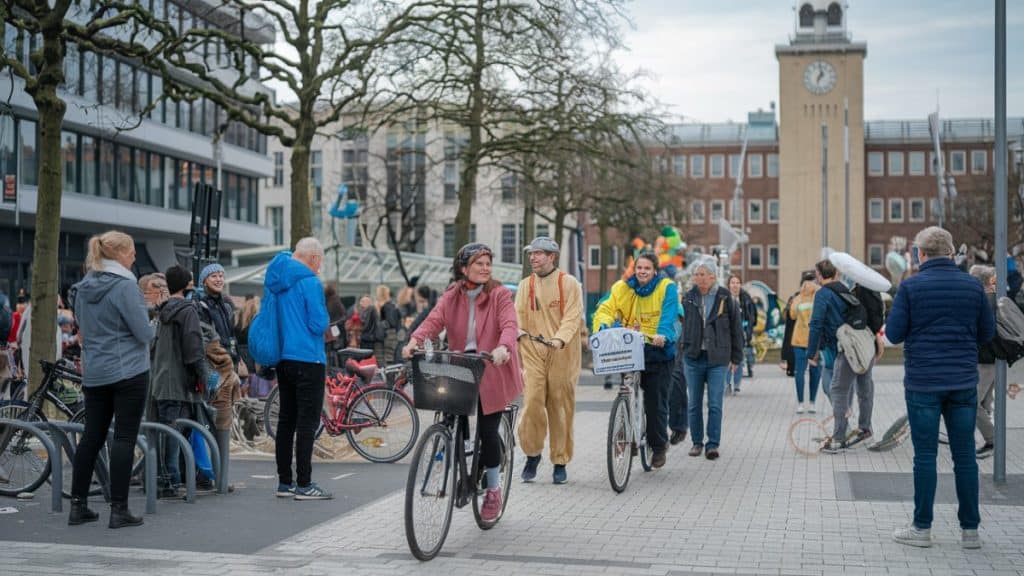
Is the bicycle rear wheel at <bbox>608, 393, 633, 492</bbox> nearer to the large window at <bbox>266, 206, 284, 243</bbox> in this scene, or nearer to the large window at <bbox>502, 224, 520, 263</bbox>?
the large window at <bbox>502, 224, 520, 263</bbox>

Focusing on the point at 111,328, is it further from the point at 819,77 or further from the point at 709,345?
the point at 819,77

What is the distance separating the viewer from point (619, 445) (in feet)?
34.2

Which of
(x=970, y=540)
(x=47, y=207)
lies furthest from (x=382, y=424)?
(x=970, y=540)

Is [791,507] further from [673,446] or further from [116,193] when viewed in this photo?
[116,193]

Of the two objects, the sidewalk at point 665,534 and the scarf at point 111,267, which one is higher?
the scarf at point 111,267

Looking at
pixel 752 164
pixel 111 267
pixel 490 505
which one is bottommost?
pixel 490 505

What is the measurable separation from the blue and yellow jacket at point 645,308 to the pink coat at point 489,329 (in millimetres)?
3169

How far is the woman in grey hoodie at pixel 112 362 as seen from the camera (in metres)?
8.48

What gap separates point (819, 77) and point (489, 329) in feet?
315

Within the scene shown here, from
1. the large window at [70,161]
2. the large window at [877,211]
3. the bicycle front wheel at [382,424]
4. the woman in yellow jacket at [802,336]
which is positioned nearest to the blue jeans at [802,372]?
the woman in yellow jacket at [802,336]

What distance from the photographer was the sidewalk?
727cm

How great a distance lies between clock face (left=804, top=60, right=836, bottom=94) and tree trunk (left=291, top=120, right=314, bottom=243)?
84.6 m

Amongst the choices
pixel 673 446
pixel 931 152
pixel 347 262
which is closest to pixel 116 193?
pixel 347 262

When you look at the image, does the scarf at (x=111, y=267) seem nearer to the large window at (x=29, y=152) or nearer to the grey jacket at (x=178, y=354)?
the grey jacket at (x=178, y=354)
